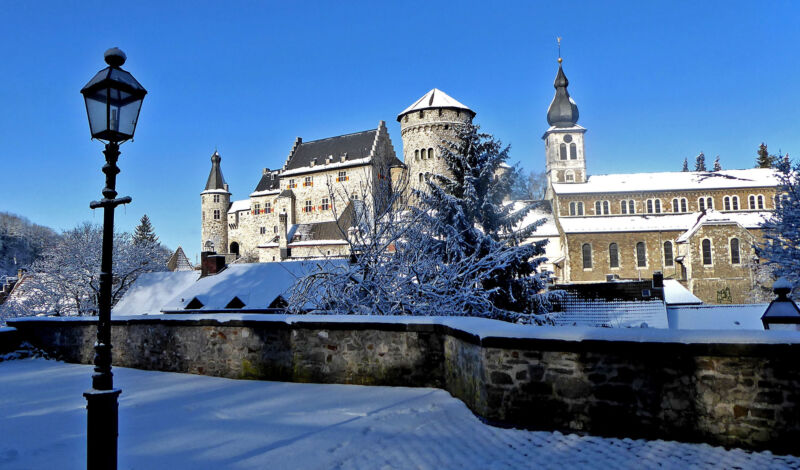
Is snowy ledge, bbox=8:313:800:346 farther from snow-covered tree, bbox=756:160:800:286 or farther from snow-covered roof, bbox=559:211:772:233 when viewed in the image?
snow-covered roof, bbox=559:211:772:233

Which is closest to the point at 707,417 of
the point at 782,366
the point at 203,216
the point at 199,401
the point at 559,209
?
the point at 782,366

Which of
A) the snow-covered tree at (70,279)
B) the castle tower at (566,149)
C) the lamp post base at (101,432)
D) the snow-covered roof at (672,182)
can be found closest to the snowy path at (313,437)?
the lamp post base at (101,432)

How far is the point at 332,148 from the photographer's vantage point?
2756 inches

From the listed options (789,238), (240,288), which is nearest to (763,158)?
(789,238)

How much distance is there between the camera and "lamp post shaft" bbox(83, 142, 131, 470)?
4.32 m

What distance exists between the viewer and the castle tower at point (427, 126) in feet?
178

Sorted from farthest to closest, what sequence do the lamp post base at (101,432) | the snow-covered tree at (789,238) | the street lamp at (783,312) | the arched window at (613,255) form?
1. the arched window at (613,255)
2. the snow-covered tree at (789,238)
3. the street lamp at (783,312)
4. the lamp post base at (101,432)

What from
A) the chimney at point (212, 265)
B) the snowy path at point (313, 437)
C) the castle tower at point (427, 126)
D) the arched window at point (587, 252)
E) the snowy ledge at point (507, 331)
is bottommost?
the snowy path at point (313, 437)

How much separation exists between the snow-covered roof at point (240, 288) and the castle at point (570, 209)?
576 inches

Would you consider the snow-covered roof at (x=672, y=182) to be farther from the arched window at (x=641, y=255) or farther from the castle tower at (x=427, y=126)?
the castle tower at (x=427, y=126)

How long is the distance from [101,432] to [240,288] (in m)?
23.5

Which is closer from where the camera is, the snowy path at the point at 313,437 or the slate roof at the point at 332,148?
the snowy path at the point at 313,437

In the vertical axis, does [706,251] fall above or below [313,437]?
above

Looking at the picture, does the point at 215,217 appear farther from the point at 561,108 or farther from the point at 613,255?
the point at 613,255
